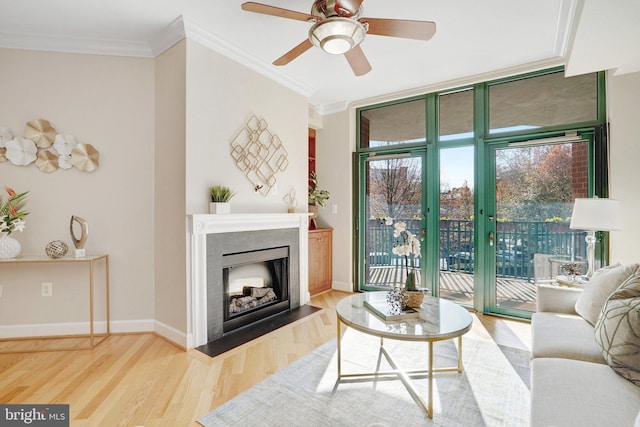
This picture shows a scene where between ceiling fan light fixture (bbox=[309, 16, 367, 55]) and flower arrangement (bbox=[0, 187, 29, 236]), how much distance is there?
281 cm

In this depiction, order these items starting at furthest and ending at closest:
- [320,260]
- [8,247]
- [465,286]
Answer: [320,260]
[465,286]
[8,247]

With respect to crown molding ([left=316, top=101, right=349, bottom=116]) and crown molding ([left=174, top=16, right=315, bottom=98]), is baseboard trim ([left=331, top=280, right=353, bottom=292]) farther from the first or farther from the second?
crown molding ([left=174, top=16, right=315, bottom=98])

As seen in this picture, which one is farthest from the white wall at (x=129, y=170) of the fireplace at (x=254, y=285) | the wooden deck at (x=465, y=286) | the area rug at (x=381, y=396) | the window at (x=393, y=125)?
the wooden deck at (x=465, y=286)

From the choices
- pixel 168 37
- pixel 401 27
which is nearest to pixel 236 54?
pixel 168 37

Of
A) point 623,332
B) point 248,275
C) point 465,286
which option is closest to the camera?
point 623,332

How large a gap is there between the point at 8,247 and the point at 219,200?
1.75m

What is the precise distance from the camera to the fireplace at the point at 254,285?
116 inches

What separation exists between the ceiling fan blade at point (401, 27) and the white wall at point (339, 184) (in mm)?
2449

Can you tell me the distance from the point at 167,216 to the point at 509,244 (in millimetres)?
3575

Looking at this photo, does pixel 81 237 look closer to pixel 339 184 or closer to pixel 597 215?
pixel 339 184

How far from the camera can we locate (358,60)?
2.27m

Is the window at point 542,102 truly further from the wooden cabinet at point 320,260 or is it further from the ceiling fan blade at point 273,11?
the ceiling fan blade at point 273,11

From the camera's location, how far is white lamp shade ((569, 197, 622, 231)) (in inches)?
93.4

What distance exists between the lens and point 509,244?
3.40m
